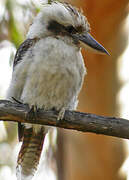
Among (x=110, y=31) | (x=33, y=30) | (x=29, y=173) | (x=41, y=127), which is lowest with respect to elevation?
(x=29, y=173)

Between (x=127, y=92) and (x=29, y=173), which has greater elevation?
(x=127, y=92)

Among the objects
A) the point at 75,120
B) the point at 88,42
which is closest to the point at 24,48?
the point at 88,42

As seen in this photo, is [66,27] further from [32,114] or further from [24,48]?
[32,114]

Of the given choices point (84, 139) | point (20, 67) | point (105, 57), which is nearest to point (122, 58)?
point (105, 57)

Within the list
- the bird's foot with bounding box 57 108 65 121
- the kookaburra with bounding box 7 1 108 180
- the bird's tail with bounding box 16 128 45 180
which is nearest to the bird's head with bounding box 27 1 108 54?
the kookaburra with bounding box 7 1 108 180

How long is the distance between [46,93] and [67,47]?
30 centimetres

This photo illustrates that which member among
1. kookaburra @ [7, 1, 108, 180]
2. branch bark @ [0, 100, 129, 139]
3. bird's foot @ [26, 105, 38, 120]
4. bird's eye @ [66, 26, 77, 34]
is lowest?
branch bark @ [0, 100, 129, 139]

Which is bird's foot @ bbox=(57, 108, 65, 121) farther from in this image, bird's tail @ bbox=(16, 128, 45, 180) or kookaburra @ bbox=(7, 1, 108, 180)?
bird's tail @ bbox=(16, 128, 45, 180)

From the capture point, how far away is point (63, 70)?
2.85 metres

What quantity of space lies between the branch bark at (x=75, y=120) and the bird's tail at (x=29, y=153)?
0.52m

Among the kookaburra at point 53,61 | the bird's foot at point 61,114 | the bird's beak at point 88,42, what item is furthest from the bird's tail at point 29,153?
the bird's beak at point 88,42

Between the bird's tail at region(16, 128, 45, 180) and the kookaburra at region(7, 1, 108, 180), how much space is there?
0.09 m

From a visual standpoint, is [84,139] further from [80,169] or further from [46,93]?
[46,93]

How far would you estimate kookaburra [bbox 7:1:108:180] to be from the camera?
2848mm
